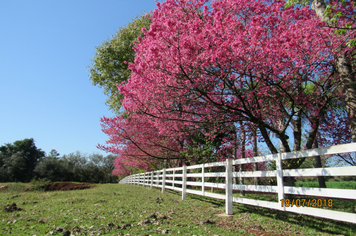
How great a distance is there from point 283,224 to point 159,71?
473cm

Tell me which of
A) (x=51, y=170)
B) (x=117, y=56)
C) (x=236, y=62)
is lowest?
(x=51, y=170)

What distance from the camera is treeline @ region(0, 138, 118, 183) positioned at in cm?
4022

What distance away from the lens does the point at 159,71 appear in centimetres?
598

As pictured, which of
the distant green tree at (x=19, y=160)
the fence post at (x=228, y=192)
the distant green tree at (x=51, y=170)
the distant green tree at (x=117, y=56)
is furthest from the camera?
the distant green tree at (x=19, y=160)

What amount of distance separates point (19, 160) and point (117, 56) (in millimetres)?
39741

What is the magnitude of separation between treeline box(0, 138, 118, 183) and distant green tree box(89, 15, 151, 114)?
28957 millimetres

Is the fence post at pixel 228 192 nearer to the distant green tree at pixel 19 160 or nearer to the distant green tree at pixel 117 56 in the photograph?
the distant green tree at pixel 117 56

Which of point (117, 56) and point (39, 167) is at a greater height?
point (117, 56)

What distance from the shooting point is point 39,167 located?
39781 mm

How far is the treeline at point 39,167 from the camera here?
40.2 m

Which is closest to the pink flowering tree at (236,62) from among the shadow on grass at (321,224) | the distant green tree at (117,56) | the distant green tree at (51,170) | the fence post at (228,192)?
the fence post at (228,192)

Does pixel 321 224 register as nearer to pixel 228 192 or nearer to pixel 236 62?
pixel 228 192

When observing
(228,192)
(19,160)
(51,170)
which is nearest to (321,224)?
(228,192)

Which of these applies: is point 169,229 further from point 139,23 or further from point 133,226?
point 139,23
